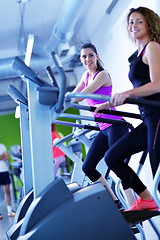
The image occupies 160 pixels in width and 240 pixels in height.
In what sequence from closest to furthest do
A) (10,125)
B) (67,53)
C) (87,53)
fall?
1. (87,53)
2. (67,53)
3. (10,125)

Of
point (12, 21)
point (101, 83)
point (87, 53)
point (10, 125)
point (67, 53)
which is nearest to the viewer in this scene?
point (101, 83)

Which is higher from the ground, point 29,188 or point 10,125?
point 10,125

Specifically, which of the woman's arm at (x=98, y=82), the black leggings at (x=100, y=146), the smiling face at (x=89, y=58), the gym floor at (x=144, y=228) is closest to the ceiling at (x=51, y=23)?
the gym floor at (x=144, y=228)

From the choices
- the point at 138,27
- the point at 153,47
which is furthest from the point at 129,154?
the point at 138,27

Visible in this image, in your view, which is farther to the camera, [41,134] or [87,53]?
[87,53]

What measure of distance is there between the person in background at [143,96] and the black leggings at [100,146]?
41 cm

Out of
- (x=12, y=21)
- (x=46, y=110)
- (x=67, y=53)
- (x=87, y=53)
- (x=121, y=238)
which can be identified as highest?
(x=12, y=21)

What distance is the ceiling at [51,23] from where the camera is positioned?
6.61m

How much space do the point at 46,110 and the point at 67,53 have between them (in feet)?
20.7

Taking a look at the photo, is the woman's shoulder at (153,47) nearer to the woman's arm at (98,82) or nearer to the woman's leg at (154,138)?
the woman's leg at (154,138)

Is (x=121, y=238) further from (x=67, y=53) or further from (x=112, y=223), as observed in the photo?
(x=67, y=53)

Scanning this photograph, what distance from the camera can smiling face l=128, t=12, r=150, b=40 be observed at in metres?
2.32

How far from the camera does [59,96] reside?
2107 millimetres

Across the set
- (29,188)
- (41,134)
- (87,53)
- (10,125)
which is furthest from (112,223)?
(10,125)
